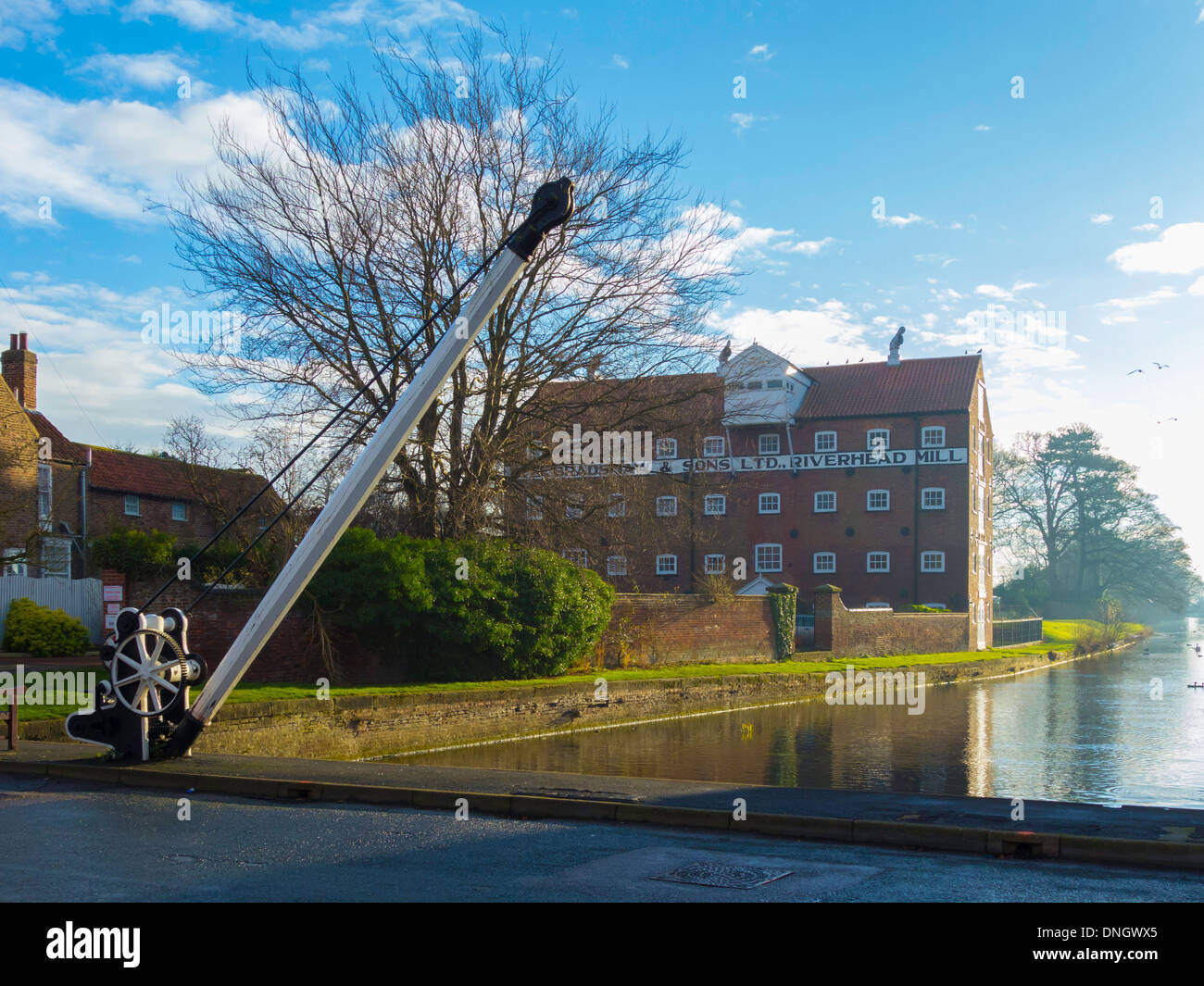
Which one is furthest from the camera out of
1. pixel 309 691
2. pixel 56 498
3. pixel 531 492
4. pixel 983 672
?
pixel 983 672

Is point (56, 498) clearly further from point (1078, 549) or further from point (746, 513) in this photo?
point (1078, 549)

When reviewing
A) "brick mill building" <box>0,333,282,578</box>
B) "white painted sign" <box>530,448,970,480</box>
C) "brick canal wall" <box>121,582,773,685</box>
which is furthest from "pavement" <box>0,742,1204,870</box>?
"white painted sign" <box>530,448,970,480</box>

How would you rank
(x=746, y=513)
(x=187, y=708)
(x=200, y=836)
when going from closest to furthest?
1. (x=200, y=836)
2. (x=187, y=708)
3. (x=746, y=513)

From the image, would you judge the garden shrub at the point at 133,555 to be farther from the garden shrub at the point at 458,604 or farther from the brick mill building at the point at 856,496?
the brick mill building at the point at 856,496

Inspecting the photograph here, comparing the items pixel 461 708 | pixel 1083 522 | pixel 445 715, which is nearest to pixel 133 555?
pixel 445 715

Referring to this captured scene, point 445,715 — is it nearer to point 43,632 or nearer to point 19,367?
point 43,632

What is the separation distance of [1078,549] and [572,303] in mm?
62643

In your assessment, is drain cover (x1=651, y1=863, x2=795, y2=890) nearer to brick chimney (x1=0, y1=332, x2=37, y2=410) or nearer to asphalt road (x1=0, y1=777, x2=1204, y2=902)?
asphalt road (x1=0, y1=777, x2=1204, y2=902)

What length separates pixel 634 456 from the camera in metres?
23.3

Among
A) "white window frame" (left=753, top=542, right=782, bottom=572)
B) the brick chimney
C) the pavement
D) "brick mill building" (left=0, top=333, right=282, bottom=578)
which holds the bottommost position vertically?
the pavement

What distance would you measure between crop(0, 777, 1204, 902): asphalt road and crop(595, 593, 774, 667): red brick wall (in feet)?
56.0

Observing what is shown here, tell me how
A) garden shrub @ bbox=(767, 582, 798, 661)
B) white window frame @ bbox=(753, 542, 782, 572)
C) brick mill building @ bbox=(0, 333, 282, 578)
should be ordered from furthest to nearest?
white window frame @ bbox=(753, 542, 782, 572) → garden shrub @ bbox=(767, 582, 798, 661) → brick mill building @ bbox=(0, 333, 282, 578)

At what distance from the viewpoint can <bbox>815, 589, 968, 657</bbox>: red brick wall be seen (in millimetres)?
35906
